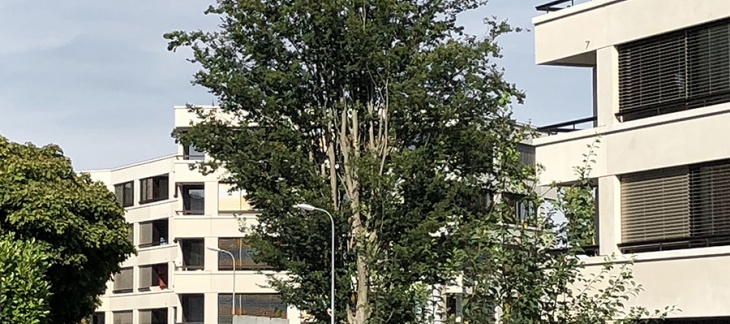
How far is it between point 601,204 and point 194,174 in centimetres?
6591

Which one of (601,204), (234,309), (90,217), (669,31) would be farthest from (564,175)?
(234,309)

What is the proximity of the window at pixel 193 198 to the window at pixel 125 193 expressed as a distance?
9478mm

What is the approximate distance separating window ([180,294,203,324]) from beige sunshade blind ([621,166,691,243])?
64.3 meters

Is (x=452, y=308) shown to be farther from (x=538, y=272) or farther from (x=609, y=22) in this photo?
(x=609, y=22)

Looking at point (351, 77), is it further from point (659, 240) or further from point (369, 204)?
point (659, 240)

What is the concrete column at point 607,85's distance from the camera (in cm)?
3005

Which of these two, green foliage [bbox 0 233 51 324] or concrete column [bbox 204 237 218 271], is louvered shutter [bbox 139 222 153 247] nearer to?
concrete column [bbox 204 237 218 271]

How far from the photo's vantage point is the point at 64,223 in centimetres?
4966

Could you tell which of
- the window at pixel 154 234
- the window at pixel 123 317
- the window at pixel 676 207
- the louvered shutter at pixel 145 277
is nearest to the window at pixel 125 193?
the window at pixel 154 234

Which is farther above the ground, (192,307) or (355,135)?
(355,135)

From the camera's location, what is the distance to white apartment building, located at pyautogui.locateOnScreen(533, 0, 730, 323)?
27.4 m

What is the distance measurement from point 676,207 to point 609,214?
167cm

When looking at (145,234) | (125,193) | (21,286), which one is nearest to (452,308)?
(21,286)

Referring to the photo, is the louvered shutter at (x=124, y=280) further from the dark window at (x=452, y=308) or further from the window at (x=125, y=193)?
the dark window at (x=452, y=308)
